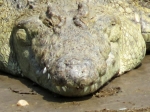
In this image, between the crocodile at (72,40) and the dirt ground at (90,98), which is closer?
the dirt ground at (90,98)

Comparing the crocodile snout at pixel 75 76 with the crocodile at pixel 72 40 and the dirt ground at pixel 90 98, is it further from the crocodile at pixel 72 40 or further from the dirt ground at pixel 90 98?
the dirt ground at pixel 90 98

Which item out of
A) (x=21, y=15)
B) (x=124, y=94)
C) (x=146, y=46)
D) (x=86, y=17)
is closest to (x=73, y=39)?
(x=86, y=17)

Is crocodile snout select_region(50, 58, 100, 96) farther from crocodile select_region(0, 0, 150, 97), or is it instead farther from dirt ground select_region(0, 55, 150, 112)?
dirt ground select_region(0, 55, 150, 112)

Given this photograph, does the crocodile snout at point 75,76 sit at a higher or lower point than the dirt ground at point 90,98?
higher

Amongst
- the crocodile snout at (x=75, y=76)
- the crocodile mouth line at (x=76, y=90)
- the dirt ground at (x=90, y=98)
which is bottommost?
the dirt ground at (x=90, y=98)

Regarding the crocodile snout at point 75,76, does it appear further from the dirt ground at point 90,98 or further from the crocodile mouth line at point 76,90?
the dirt ground at point 90,98

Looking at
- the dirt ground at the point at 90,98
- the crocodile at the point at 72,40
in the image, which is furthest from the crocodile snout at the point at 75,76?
the dirt ground at the point at 90,98

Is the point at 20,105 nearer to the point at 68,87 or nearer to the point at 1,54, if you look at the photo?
the point at 68,87
